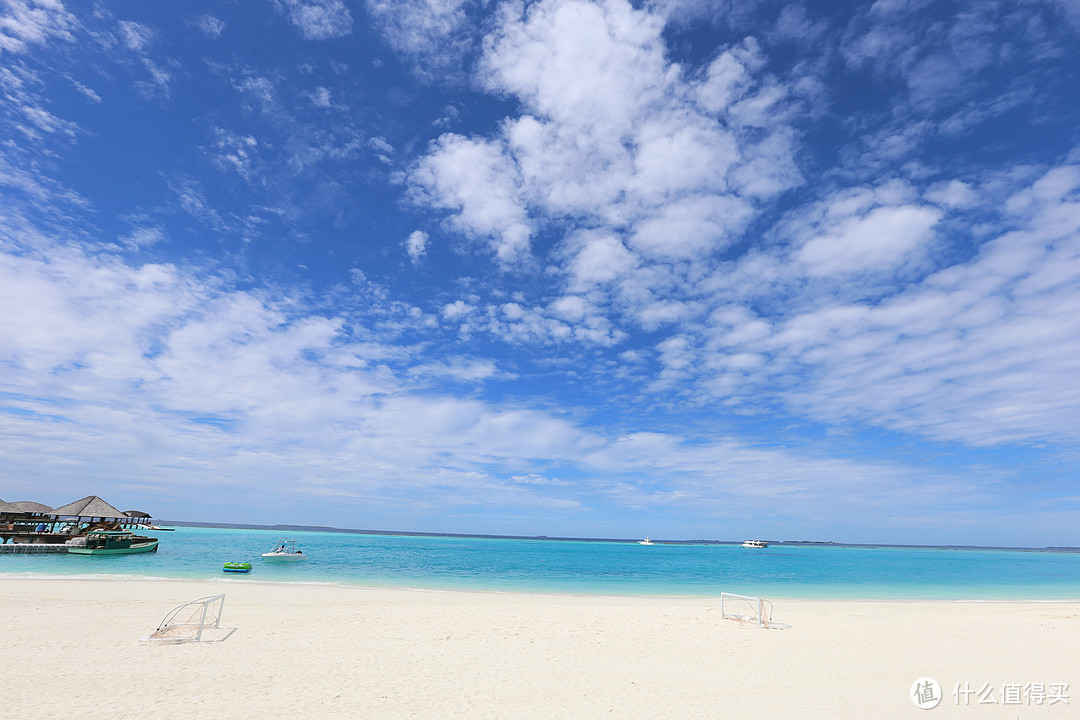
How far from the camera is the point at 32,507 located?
60656mm

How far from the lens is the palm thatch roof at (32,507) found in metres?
59.6

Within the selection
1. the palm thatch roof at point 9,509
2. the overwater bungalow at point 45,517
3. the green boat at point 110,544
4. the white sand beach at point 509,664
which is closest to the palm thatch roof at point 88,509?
the overwater bungalow at point 45,517

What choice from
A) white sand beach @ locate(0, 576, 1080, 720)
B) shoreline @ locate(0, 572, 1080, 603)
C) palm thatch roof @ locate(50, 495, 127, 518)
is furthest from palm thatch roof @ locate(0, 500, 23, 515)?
white sand beach @ locate(0, 576, 1080, 720)

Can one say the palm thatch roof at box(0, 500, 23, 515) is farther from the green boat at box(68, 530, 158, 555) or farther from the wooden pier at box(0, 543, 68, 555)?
the green boat at box(68, 530, 158, 555)

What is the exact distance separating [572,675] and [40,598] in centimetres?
2557

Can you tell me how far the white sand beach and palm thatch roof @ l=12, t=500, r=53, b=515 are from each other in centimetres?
5199

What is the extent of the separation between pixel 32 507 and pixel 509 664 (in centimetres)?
7746

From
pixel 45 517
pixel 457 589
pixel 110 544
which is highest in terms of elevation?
pixel 45 517

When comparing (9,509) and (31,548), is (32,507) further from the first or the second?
(31,548)

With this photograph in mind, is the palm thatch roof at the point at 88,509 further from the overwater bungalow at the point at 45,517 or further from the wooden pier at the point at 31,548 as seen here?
the wooden pier at the point at 31,548

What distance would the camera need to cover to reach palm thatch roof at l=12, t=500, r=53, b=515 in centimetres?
5959

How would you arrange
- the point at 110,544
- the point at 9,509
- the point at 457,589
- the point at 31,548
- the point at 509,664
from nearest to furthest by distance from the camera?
the point at 509,664 → the point at 457,589 → the point at 31,548 → the point at 110,544 → the point at 9,509

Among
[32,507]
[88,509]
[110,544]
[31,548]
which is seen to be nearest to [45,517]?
[32,507]

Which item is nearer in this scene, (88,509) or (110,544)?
(110,544)
